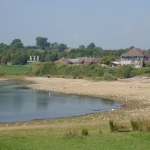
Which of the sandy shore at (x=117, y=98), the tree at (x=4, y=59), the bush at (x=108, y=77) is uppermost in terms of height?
the tree at (x=4, y=59)

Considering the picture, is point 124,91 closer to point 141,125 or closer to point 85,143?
point 141,125

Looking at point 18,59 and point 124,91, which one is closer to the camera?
point 124,91

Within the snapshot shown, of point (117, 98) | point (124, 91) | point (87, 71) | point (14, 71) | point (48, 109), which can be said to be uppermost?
point (87, 71)

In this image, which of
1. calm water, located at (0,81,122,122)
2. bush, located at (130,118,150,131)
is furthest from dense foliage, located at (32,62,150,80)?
bush, located at (130,118,150,131)

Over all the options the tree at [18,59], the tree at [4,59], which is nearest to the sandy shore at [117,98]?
the tree at [18,59]

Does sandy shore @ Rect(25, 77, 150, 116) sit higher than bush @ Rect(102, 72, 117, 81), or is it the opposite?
bush @ Rect(102, 72, 117, 81)

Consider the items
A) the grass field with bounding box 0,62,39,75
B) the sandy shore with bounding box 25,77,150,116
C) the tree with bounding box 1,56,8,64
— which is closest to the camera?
the sandy shore with bounding box 25,77,150,116

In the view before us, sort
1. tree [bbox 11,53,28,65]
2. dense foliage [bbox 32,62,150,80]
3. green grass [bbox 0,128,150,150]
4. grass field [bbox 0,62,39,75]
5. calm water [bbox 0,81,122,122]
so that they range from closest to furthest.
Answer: green grass [bbox 0,128,150,150] → calm water [bbox 0,81,122,122] → dense foliage [bbox 32,62,150,80] → grass field [bbox 0,62,39,75] → tree [bbox 11,53,28,65]

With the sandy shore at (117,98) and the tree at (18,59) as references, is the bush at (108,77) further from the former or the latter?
the tree at (18,59)

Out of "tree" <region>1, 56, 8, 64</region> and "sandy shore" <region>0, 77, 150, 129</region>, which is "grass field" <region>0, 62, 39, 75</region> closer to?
"tree" <region>1, 56, 8, 64</region>

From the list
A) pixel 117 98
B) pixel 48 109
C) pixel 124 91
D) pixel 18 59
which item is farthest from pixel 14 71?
pixel 48 109

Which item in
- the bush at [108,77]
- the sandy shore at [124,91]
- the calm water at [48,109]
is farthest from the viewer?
the bush at [108,77]

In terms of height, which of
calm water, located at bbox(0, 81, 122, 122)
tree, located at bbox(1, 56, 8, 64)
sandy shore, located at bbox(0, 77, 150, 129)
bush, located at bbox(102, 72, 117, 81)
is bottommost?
calm water, located at bbox(0, 81, 122, 122)

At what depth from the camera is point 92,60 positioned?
129 metres
